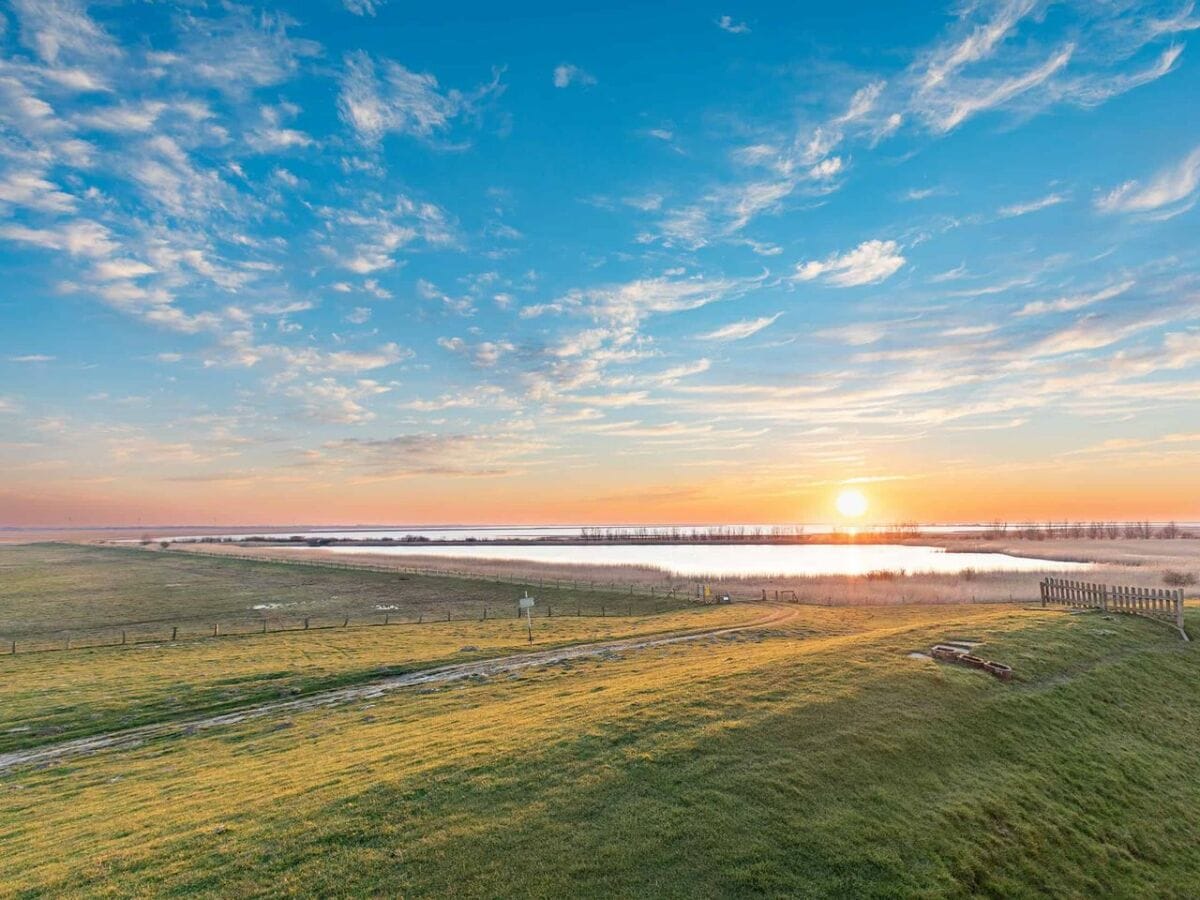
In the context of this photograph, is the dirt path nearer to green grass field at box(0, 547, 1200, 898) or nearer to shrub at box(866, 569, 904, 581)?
green grass field at box(0, 547, 1200, 898)

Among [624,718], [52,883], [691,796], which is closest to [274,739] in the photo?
[52,883]

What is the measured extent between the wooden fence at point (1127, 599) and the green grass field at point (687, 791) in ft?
27.1

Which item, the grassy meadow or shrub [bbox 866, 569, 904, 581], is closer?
the grassy meadow

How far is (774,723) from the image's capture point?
1842 centimetres

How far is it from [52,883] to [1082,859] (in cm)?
2497

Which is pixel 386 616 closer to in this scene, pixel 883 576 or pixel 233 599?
pixel 233 599

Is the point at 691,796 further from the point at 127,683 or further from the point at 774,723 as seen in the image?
the point at 127,683

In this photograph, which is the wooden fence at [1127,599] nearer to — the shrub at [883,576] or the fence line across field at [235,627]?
the fence line across field at [235,627]

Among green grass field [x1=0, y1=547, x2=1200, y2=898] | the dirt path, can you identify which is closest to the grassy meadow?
the dirt path

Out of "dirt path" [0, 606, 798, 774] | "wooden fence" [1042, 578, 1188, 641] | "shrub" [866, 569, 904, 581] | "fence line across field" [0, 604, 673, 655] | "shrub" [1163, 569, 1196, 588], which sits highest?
"wooden fence" [1042, 578, 1188, 641]

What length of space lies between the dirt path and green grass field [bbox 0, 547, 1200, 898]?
56.0 inches

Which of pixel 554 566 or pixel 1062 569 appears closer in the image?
pixel 1062 569

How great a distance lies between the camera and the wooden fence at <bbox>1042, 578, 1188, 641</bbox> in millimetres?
35156

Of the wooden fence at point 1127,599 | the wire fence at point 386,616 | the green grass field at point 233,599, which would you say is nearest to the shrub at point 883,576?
the wire fence at point 386,616
